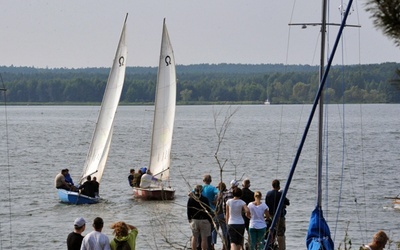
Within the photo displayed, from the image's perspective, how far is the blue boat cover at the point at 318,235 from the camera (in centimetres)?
1463

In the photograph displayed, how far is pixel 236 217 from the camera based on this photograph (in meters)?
16.3

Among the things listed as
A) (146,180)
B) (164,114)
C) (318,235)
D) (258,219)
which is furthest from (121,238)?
(164,114)

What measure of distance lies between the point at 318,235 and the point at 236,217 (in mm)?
1959

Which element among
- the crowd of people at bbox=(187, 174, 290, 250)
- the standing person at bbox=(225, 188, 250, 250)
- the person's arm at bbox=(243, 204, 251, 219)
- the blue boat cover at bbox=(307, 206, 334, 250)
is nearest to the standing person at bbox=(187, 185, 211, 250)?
the crowd of people at bbox=(187, 174, 290, 250)

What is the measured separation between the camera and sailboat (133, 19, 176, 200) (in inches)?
1540

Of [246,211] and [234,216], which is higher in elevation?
[246,211]

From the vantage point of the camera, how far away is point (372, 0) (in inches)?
297

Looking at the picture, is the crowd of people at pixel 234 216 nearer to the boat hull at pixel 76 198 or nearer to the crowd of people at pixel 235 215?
the crowd of people at pixel 235 215

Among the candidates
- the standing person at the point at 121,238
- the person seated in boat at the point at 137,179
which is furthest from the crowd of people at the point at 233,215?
the person seated in boat at the point at 137,179

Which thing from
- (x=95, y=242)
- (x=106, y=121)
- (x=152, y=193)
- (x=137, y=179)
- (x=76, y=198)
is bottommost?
(x=76, y=198)

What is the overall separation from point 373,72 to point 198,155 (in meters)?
24.6

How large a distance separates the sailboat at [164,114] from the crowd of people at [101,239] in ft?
82.2

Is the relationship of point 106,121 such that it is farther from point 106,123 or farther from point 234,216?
point 234,216

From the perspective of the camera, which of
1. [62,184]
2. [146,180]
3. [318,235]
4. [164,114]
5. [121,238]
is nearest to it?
[121,238]
